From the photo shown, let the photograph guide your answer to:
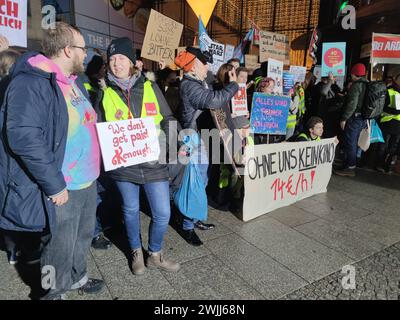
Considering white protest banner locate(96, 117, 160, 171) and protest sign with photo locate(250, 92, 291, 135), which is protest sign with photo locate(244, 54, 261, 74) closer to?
protest sign with photo locate(250, 92, 291, 135)

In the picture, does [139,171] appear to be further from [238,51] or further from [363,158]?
[363,158]

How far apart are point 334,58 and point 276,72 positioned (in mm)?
1759

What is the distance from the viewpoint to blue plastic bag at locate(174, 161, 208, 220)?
3062mm

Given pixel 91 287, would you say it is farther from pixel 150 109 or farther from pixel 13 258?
pixel 150 109

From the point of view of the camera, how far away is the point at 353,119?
598cm

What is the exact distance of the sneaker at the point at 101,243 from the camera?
309 centimetres

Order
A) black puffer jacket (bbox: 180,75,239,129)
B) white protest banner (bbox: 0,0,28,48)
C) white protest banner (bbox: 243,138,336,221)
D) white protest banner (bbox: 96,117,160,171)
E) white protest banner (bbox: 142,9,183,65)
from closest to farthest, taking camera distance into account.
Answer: white protest banner (bbox: 96,117,160,171)
black puffer jacket (bbox: 180,75,239,129)
white protest banner (bbox: 0,0,28,48)
white protest banner (bbox: 243,138,336,221)
white protest banner (bbox: 142,9,183,65)

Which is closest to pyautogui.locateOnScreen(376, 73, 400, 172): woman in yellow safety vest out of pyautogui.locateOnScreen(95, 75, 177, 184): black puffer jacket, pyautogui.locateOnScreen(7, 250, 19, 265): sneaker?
pyautogui.locateOnScreen(95, 75, 177, 184): black puffer jacket

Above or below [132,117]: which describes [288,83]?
above

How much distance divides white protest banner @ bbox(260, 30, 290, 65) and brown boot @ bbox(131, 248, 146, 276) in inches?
219

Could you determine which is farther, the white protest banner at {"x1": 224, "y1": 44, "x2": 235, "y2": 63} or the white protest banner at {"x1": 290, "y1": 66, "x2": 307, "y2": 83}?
the white protest banner at {"x1": 224, "y1": 44, "x2": 235, "y2": 63}

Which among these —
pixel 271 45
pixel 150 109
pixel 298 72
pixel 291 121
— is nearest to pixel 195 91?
pixel 150 109

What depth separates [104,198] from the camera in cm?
325

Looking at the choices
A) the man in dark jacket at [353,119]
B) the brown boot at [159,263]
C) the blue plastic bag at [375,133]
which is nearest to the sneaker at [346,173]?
the man in dark jacket at [353,119]
